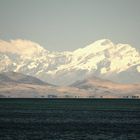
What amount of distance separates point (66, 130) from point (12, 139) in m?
31.3

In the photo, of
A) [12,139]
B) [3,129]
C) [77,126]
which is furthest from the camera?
[77,126]

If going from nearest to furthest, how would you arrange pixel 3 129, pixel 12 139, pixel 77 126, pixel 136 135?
pixel 12 139 < pixel 136 135 < pixel 3 129 < pixel 77 126

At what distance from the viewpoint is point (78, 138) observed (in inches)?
5797

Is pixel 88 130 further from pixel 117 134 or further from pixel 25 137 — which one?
pixel 25 137

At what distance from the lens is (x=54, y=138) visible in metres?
146

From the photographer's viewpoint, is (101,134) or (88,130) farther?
(88,130)

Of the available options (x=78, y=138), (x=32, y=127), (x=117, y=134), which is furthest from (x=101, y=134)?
(x=32, y=127)

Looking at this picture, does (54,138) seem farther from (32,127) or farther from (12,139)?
(32,127)

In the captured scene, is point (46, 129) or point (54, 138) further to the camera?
point (46, 129)

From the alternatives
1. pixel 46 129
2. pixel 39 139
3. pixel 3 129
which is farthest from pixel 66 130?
pixel 39 139

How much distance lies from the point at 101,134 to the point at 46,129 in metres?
18.4

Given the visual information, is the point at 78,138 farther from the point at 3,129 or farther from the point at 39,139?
the point at 3,129

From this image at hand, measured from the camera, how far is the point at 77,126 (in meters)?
188

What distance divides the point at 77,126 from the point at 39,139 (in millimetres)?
45737
